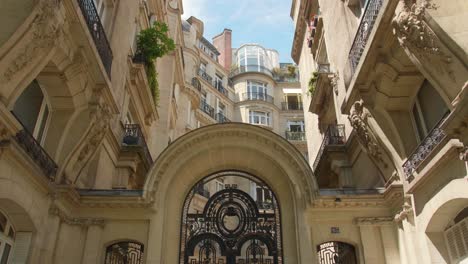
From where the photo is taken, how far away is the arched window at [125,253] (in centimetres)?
1016

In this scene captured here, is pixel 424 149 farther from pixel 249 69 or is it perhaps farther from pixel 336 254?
pixel 249 69

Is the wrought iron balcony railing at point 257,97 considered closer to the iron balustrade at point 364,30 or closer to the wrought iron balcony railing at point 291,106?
the wrought iron balcony railing at point 291,106

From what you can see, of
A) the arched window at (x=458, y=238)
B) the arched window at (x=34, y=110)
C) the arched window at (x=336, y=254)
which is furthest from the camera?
the arched window at (x=336, y=254)

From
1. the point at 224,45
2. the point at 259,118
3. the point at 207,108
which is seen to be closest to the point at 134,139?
the point at 207,108

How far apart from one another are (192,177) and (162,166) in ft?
3.22

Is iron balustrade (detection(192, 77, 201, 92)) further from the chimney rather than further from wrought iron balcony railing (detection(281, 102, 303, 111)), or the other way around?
the chimney

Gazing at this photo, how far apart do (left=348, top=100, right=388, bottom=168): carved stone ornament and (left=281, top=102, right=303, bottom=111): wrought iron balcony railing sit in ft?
89.7

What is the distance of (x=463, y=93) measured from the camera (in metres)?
6.00

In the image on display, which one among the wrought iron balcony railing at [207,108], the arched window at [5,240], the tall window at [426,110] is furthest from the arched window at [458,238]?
the wrought iron balcony railing at [207,108]

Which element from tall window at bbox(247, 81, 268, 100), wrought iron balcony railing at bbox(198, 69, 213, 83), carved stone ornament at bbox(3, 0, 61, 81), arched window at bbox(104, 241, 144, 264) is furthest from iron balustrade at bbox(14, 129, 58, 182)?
tall window at bbox(247, 81, 268, 100)

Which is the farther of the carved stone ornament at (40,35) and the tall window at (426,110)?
the tall window at (426,110)

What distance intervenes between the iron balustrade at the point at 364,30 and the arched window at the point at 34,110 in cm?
759

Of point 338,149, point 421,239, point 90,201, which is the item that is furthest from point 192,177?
point 421,239

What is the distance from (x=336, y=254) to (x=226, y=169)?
3.62 meters
